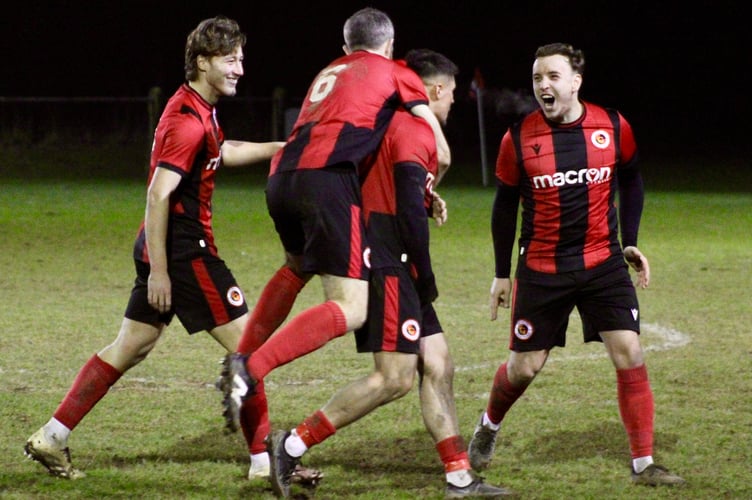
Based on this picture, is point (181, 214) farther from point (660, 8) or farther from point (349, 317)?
point (660, 8)

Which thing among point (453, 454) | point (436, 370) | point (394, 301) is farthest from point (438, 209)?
point (453, 454)

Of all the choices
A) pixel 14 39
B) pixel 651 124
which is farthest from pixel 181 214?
pixel 14 39

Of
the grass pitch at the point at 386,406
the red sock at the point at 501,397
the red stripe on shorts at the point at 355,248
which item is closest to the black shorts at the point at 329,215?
the red stripe on shorts at the point at 355,248

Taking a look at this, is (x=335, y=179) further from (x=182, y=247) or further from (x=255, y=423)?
(x=255, y=423)

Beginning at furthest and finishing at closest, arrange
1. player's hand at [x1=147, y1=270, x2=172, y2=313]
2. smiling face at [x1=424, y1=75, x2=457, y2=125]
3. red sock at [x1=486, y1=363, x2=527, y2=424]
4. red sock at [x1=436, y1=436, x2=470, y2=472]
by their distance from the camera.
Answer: red sock at [x1=486, y1=363, x2=527, y2=424], player's hand at [x1=147, y1=270, x2=172, y2=313], smiling face at [x1=424, y1=75, x2=457, y2=125], red sock at [x1=436, y1=436, x2=470, y2=472]

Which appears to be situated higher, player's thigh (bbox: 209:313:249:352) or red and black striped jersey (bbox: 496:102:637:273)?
red and black striped jersey (bbox: 496:102:637:273)

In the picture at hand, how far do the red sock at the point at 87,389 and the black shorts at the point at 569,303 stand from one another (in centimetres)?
183

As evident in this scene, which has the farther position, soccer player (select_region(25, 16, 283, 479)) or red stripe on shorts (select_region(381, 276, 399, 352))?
soccer player (select_region(25, 16, 283, 479))

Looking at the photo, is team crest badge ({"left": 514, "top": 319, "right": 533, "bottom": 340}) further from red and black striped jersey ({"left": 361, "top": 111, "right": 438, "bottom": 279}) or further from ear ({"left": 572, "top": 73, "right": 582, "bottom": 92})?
ear ({"left": 572, "top": 73, "right": 582, "bottom": 92})

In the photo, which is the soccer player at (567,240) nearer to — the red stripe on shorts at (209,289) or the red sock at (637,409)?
the red sock at (637,409)

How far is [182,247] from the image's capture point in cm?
539

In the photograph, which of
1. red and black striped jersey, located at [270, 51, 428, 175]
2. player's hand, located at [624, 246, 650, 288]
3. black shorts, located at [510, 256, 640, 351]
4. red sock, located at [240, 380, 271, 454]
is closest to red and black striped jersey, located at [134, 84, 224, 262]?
red and black striped jersey, located at [270, 51, 428, 175]

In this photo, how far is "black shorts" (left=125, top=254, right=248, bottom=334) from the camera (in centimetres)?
539

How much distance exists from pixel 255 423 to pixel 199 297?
0.61m
